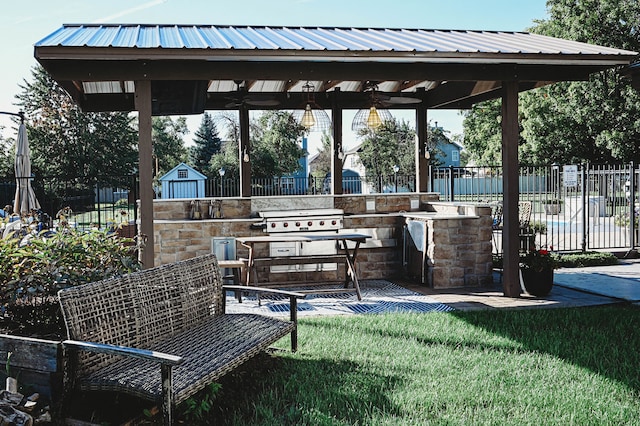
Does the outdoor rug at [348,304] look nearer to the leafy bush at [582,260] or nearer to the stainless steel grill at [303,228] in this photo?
the stainless steel grill at [303,228]

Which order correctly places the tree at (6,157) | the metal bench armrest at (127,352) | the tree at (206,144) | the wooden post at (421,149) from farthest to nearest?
the tree at (206,144), the tree at (6,157), the wooden post at (421,149), the metal bench armrest at (127,352)

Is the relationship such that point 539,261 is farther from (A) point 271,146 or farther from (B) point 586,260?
(A) point 271,146

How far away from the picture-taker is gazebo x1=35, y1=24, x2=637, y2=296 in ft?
20.2

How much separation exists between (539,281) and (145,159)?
4952mm

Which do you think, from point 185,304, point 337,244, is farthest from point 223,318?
point 337,244

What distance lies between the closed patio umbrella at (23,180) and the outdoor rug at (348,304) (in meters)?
3.88

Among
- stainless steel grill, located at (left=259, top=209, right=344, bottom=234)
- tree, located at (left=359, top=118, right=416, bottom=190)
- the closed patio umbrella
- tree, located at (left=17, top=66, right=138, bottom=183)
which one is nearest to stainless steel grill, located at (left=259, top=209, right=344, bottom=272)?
stainless steel grill, located at (left=259, top=209, right=344, bottom=234)

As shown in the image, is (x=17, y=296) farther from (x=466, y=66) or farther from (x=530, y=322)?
(x=466, y=66)

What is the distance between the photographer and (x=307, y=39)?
23.4ft

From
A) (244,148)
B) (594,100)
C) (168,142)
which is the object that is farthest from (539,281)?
(168,142)

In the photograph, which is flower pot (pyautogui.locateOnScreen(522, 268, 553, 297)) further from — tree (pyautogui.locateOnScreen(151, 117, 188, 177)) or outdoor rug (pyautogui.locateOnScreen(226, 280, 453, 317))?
tree (pyautogui.locateOnScreen(151, 117, 188, 177))

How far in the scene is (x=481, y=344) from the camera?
17.5ft

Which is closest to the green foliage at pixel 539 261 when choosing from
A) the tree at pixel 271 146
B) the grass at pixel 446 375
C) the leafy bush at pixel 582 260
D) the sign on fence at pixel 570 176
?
the grass at pixel 446 375

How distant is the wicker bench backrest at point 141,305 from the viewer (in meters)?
3.52
